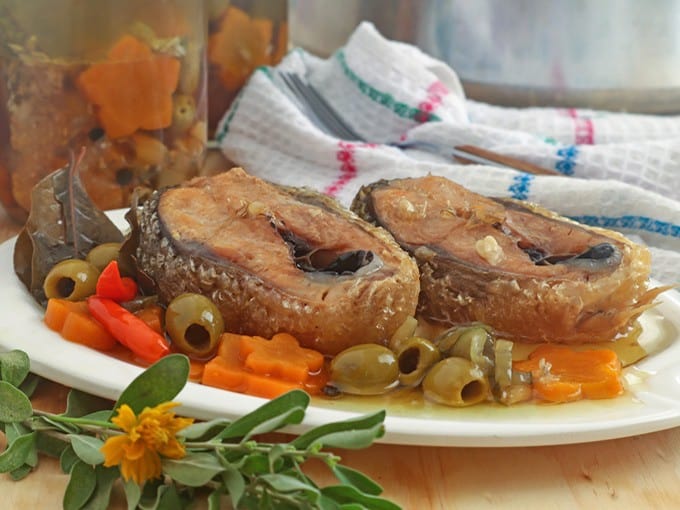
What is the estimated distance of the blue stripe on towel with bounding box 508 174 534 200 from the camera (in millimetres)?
3006

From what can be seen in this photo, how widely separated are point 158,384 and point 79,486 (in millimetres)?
Result: 175

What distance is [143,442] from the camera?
5.08 feet

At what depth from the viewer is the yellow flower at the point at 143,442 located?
1538 mm

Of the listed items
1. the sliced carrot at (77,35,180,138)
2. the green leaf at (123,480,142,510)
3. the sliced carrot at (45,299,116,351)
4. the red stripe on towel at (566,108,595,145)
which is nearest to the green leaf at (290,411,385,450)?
the green leaf at (123,480,142,510)

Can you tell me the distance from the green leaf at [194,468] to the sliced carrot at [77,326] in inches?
19.3

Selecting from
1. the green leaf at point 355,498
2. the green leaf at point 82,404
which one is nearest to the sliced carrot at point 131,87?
the green leaf at point 82,404

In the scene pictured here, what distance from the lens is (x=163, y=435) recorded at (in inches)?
60.4

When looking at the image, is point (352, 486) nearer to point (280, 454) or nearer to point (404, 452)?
point (280, 454)

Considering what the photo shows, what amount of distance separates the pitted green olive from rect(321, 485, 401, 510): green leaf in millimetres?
489

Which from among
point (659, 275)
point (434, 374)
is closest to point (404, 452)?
point (434, 374)

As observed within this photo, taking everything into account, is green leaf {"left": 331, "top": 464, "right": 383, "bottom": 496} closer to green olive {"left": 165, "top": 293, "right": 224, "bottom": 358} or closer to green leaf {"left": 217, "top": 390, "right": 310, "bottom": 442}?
green leaf {"left": 217, "top": 390, "right": 310, "bottom": 442}

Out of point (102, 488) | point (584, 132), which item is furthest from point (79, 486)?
point (584, 132)

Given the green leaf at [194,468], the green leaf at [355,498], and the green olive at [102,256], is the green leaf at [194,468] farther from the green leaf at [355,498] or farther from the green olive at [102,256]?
the green olive at [102,256]

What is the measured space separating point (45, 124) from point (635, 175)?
1.56 meters
